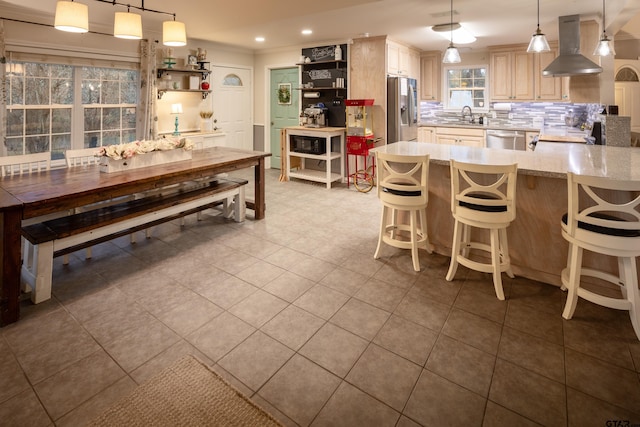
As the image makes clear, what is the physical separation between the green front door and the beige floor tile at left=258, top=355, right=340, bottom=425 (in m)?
5.91

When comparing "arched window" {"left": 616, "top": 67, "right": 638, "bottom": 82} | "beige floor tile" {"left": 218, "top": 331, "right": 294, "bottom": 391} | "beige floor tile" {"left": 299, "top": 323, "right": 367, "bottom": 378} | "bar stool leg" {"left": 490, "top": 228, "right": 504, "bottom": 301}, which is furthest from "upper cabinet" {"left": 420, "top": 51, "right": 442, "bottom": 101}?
"beige floor tile" {"left": 218, "top": 331, "right": 294, "bottom": 391}

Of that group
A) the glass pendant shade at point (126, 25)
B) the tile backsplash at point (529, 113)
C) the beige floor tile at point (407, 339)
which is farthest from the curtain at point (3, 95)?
the tile backsplash at point (529, 113)

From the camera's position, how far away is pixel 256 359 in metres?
2.00

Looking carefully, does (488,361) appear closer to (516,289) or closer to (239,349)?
(516,289)

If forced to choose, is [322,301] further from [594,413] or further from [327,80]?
[327,80]

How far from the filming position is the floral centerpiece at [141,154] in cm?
312

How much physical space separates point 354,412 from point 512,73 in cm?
655

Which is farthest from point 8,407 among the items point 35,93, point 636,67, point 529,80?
point 636,67

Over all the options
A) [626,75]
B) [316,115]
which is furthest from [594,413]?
[626,75]

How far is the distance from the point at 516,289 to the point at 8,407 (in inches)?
123

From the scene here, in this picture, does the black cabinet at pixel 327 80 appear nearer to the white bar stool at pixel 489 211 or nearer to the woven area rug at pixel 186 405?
the white bar stool at pixel 489 211

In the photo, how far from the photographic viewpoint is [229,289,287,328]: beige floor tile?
2377 millimetres

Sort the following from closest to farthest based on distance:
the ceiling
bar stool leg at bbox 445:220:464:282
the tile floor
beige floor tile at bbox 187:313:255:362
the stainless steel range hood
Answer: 1. the tile floor
2. beige floor tile at bbox 187:313:255:362
3. bar stool leg at bbox 445:220:464:282
4. the ceiling
5. the stainless steel range hood

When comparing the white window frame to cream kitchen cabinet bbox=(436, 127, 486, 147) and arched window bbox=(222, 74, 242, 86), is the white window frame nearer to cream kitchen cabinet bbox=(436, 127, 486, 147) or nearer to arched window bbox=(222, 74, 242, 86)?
cream kitchen cabinet bbox=(436, 127, 486, 147)
